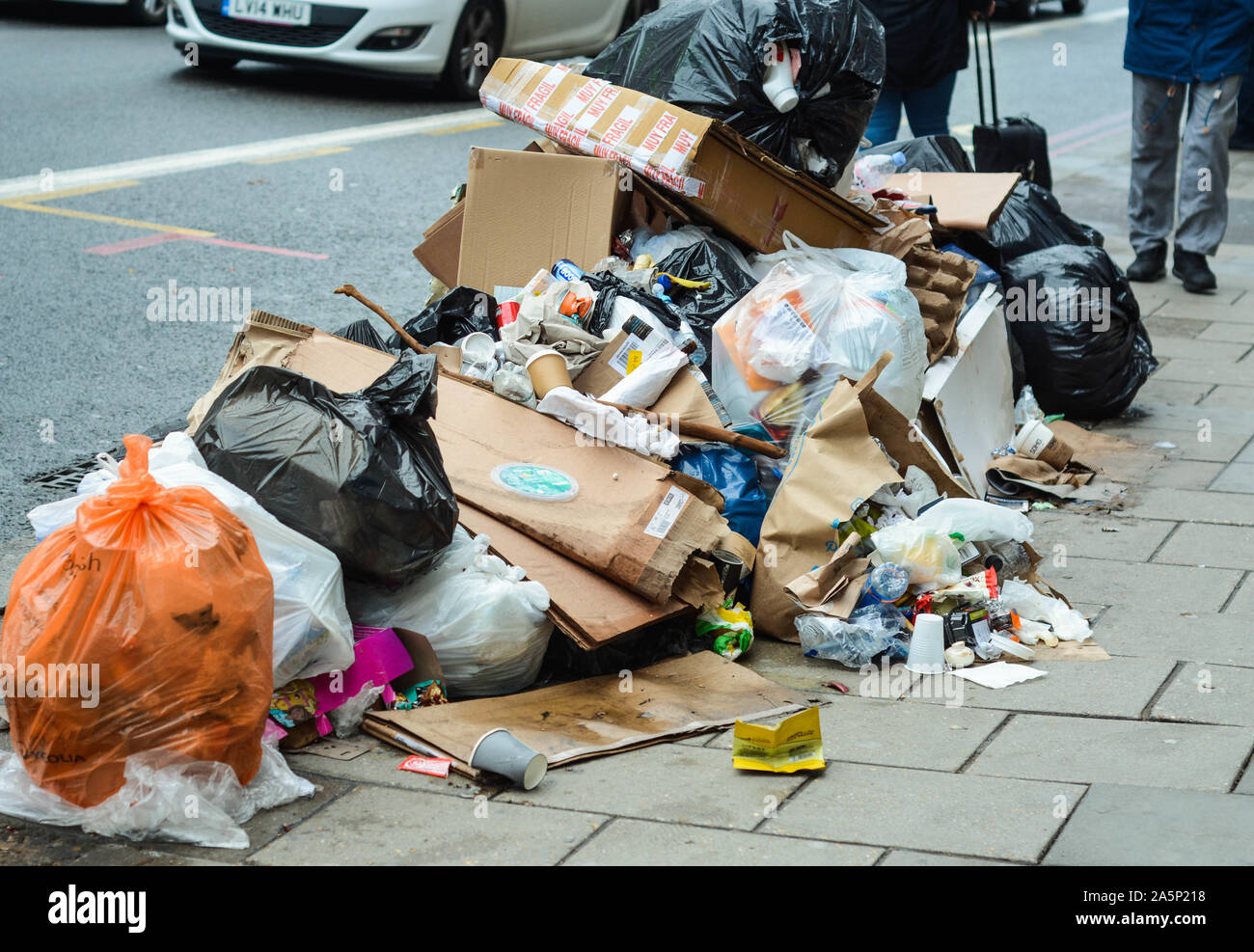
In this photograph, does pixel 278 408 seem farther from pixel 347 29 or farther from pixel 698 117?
pixel 347 29

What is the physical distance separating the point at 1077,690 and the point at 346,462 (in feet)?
5.89

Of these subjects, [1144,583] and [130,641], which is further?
[1144,583]

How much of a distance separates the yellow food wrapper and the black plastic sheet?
6.03 feet

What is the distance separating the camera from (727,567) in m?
3.62

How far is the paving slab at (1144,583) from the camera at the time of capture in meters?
3.93

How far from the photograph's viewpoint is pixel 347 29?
959 centimetres

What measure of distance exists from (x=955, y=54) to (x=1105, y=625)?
401cm

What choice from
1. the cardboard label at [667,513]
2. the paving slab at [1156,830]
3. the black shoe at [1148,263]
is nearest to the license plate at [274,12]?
the black shoe at [1148,263]

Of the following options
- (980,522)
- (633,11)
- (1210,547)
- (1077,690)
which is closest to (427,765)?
(1077,690)

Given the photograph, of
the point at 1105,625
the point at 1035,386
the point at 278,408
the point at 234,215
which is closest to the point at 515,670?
the point at 278,408

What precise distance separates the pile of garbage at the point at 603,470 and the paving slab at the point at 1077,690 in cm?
13

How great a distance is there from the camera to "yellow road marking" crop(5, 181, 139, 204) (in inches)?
282

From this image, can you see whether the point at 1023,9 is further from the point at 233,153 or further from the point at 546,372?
the point at 546,372

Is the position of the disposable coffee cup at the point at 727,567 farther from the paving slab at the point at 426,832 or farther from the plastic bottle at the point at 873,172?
the plastic bottle at the point at 873,172
